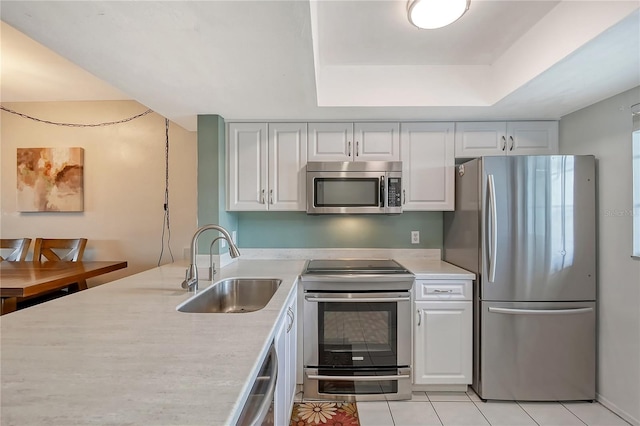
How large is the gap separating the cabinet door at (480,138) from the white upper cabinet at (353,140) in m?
0.52

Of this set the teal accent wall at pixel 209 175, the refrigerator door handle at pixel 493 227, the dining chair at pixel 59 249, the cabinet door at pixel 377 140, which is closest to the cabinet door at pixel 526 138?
the refrigerator door handle at pixel 493 227

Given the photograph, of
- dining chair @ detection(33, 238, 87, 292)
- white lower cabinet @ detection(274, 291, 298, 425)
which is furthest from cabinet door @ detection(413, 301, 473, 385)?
dining chair @ detection(33, 238, 87, 292)

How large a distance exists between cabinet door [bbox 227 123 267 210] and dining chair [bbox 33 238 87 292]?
1.72 m

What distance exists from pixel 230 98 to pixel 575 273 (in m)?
2.60

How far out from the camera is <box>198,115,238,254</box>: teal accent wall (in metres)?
2.28

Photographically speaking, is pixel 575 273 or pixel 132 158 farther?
pixel 132 158

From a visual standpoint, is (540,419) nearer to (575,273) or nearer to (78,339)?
(575,273)

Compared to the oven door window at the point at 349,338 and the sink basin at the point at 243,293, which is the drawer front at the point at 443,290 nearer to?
the oven door window at the point at 349,338

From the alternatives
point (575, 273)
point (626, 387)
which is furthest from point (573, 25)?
point (626, 387)

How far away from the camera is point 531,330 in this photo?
6.42 feet

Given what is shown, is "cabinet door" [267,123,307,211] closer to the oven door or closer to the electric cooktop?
the electric cooktop

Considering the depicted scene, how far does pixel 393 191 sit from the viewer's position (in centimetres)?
231

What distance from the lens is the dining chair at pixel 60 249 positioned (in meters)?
2.83

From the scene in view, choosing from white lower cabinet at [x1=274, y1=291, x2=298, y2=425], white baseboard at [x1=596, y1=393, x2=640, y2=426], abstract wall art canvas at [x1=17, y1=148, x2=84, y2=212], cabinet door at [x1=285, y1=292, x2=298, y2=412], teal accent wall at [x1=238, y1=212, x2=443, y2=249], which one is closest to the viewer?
white lower cabinet at [x1=274, y1=291, x2=298, y2=425]
